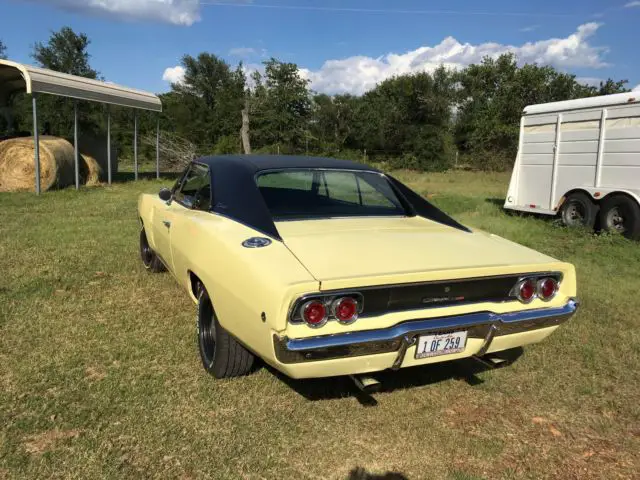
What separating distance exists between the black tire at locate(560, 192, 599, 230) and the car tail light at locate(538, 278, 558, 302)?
661 centimetres

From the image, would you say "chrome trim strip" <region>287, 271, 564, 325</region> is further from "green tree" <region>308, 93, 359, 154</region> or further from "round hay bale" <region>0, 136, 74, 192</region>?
"green tree" <region>308, 93, 359, 154</region>

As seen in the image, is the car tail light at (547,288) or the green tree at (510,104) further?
the green tree at (510,104)

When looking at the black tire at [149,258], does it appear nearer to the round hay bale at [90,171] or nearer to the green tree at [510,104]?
the round hay bale at [90,171]

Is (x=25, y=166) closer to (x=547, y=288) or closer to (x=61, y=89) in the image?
(x=61, y=89)

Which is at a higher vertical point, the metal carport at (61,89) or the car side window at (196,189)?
the metal carport at (61,89)

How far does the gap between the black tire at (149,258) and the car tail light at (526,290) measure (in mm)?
3919

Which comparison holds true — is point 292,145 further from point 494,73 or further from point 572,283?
point 572,283

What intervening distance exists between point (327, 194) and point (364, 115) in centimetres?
3578

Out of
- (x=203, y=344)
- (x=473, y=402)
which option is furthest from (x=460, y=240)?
(x=203, y=344)

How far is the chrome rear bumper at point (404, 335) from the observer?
237 cm

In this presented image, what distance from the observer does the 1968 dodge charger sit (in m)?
2.43

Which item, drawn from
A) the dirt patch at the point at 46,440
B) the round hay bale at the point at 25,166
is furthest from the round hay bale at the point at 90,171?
Answer: the dirt patch at the point at 46,440

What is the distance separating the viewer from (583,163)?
9156mm

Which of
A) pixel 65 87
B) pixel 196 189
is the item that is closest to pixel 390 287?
pixel 196 189
